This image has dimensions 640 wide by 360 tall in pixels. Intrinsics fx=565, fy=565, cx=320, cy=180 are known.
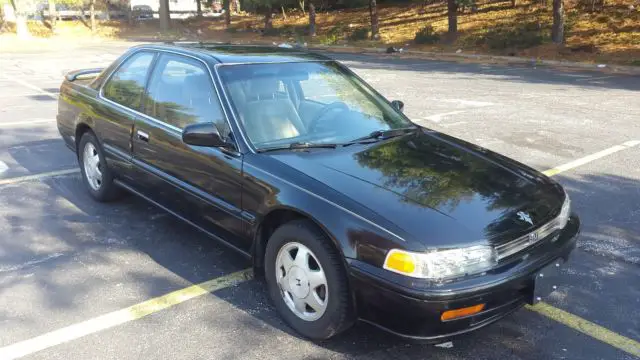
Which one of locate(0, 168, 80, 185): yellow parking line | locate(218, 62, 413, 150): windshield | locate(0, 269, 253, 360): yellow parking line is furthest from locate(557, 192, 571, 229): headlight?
locate(0, 168, 80, 185): yellow parking line

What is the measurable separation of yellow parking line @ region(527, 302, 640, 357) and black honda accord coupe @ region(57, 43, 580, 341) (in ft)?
1.55

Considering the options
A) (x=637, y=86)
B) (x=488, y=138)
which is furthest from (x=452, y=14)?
(x=488, y=138)

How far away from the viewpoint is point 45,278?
13.1 ft

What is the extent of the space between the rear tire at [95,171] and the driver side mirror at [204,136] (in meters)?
1.83

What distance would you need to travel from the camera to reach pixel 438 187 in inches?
128

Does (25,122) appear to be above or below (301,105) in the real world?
below

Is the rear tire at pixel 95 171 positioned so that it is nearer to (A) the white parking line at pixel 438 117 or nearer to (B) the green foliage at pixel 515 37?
(A) the white parking line at pixel 438 117

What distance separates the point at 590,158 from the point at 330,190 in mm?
5151

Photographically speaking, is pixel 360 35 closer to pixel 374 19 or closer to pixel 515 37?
pixel 374 19

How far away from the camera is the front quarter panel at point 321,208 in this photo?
9.22 feet

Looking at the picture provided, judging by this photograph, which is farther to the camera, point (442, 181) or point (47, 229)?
point (47, 229)

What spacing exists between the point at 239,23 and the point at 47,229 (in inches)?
1649

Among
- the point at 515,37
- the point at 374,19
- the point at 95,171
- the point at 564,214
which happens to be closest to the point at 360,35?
the point at 374,19

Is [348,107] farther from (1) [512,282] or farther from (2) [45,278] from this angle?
(2) [45,278]
